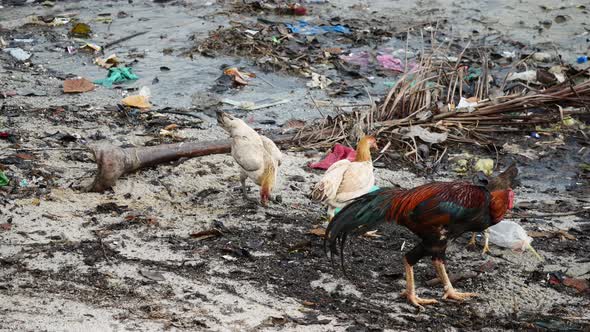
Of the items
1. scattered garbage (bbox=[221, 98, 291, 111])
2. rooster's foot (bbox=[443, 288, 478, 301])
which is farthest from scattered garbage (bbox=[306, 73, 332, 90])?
rooster's foot (bbox=[443, 288, 478, 301])

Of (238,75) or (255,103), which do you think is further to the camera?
(238,75)

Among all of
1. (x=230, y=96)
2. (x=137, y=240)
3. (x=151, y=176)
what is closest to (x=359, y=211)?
(x=137, y=240)

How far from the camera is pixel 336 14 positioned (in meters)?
12.6

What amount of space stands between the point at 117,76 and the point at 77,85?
536 millimetres

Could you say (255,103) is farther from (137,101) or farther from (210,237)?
(210,237)

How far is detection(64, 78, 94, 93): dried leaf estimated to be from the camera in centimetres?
931

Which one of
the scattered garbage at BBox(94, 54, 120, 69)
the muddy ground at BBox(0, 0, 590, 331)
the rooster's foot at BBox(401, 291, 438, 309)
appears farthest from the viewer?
the scattered garbage at BBox(94, 54, 120, 69)

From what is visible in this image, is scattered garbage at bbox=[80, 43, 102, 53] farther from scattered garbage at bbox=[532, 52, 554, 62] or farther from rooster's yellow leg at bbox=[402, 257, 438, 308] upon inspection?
rooster's yellow leg at bbox=[402, 257, 438, 308]

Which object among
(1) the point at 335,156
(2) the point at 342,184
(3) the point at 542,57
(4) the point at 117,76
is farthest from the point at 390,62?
(2) the point at 342,184

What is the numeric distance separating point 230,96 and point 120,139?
5.80ft

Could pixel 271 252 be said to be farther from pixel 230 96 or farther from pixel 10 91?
pixel 10 91

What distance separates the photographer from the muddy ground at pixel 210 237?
4.96m

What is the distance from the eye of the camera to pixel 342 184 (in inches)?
245

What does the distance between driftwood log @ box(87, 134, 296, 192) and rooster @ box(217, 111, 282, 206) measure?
0.60 meters
